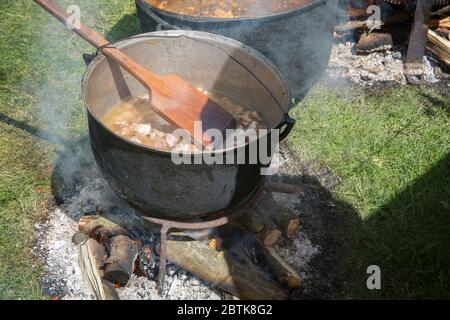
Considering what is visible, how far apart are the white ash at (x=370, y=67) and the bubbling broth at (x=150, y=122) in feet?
7.19

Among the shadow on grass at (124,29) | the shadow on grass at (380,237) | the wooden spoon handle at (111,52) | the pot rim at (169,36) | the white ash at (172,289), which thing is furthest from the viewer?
the shadow on grass at (124,29)

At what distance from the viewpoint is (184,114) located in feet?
11.6

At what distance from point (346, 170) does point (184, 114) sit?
184cm

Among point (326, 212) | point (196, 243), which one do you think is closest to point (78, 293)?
point (196, 243)

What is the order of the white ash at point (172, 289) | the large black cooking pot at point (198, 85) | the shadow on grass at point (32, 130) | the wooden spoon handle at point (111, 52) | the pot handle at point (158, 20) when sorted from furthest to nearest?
1. the shadow on grass at point (32, 130)
2. the pot handle at point (158, 20)
3. the white ash at point (172, 289)
4. the wooden spoon handle at point (111, 52)
5. the large black cooking pot at point (198, 85)

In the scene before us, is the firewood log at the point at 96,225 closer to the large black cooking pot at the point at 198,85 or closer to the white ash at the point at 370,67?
the large black cooking pot at the point at 198,85

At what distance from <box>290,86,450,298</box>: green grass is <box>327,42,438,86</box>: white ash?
0.26 m

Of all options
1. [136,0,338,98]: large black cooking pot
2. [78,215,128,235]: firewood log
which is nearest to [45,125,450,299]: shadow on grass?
[78,215,128,235]: firewood log

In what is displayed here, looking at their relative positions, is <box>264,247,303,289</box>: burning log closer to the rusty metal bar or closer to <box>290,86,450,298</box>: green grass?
<box>290,86,450,298</box>: green grass

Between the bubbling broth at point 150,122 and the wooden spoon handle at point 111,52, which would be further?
the bubbling broth at point 150,122

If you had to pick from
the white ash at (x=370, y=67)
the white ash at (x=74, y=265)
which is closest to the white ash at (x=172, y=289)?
the white ash at (x=74, y=265)

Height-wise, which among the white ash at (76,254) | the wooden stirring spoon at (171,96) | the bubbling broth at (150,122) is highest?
the wooden stirring spoon at (171,96)

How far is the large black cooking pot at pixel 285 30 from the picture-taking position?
13.8 ft
